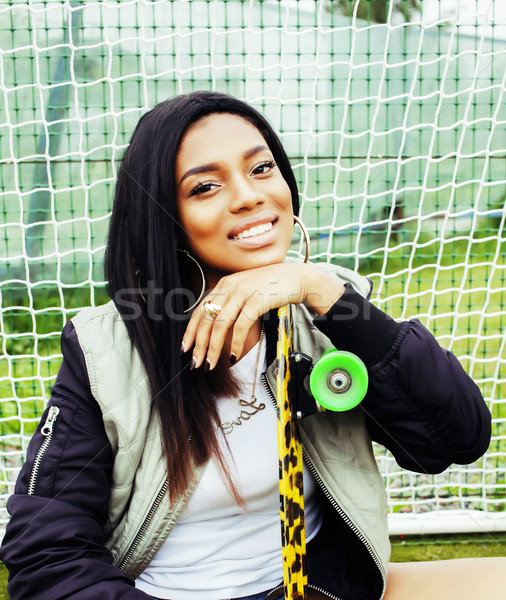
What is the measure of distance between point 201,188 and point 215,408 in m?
0.43

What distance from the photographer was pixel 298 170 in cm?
335

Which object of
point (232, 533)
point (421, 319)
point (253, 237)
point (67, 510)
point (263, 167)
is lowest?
point (421, 319)

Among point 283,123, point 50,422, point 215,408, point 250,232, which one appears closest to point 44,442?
point 50,422

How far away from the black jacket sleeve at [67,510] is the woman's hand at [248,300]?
22cm

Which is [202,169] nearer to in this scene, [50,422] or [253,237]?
[253,237]

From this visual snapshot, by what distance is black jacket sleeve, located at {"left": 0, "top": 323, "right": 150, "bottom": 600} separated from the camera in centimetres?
100

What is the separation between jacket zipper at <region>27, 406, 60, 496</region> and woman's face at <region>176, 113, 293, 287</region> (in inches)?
16.5

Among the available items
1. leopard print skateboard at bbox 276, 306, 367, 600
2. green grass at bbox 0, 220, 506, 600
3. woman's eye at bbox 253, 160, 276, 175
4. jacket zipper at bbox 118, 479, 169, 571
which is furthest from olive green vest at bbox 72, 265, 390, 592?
green grass at bbox 0, 220, 506, 600

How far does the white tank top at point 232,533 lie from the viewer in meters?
1.14

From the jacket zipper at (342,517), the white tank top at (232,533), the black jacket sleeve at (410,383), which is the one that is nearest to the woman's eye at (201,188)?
the black jacket sleeve at (410,383)

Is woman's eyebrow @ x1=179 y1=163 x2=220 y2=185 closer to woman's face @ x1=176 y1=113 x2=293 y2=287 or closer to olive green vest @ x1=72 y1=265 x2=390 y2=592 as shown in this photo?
woman's face @ x1=176 y1=113 x2=293 y2=287

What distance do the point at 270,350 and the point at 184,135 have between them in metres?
0.46

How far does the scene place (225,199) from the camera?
1188 millimetres

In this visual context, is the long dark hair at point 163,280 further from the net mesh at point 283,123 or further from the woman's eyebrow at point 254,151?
the net mesh at point 283,123
